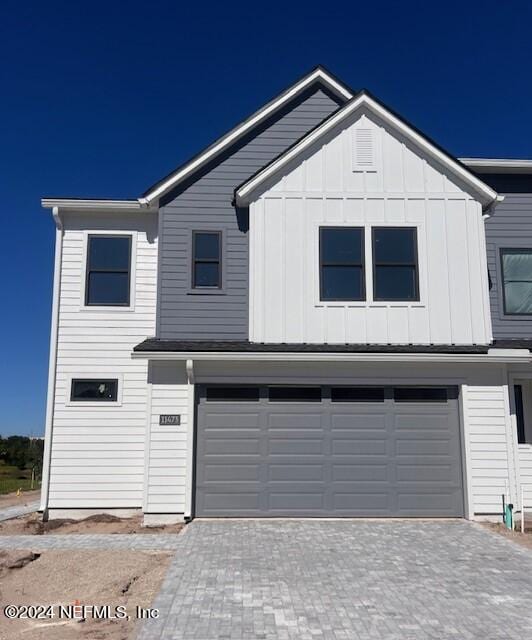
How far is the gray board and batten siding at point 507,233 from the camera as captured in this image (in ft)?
36.9

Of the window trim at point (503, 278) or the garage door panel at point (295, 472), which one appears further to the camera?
the window trim at point (503, 278)

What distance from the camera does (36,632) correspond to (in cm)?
498

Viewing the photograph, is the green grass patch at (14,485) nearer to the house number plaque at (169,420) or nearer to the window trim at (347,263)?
the house number plaque at (169,420)

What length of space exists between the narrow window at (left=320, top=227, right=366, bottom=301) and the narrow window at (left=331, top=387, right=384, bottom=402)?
1735 mm

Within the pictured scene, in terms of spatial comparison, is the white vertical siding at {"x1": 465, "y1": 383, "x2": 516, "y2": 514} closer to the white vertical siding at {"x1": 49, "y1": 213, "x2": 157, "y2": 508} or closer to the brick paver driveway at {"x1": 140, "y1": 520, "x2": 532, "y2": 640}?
the brick paver driveway at {"x1": 140, "y1": 520, "x2": 532, "y2": 640}

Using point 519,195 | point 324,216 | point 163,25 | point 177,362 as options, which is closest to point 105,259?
point 177,362

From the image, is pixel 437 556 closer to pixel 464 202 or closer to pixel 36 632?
pixel 36 632

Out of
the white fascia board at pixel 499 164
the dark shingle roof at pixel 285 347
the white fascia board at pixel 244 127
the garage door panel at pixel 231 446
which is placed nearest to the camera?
the dark shingle roof at pixel 285 347

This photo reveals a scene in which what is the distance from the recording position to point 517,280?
37.7ft

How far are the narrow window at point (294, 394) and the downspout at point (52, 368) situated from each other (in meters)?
4.27

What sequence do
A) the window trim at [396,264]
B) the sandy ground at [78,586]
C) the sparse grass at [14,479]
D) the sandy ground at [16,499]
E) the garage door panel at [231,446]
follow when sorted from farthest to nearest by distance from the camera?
the sparse grass at [14,479] < the sandy ground at [16,499] < the window trim at [396,264] < the garage door panel at [231,446] < the sandy ground at [78,586]

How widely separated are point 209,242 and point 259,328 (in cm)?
208

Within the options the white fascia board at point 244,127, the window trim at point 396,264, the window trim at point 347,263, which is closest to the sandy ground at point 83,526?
the window trim at point 347,263

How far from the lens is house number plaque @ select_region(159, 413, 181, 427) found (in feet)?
32.8
